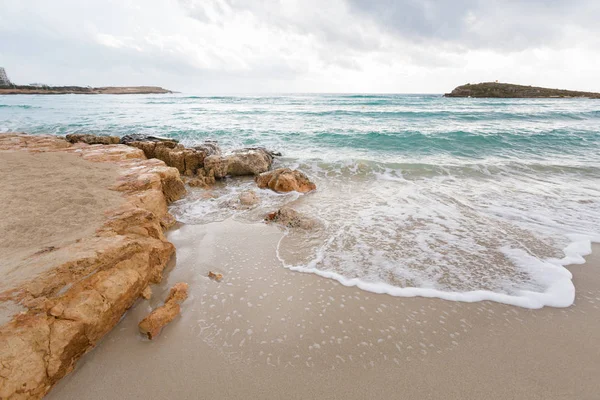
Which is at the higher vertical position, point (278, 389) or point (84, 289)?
point (84, 289)

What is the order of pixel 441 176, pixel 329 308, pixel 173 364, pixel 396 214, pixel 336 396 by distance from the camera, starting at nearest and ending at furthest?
pixel 336 396
pixel 173 364
pixel 329 308
pixel 396 214
pixel 441 176

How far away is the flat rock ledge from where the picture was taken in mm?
1809

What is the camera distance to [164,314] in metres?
2.54

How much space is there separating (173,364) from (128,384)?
320 mm

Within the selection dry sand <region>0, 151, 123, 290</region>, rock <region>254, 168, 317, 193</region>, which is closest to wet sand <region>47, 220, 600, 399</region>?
dry sand <region>0, 151, 123, 290</region>

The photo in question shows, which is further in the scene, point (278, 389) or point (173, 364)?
point (173, 364)

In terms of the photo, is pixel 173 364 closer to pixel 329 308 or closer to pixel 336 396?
pixel 336 396

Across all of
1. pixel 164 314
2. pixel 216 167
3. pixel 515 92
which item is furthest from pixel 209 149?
pixel 515 92

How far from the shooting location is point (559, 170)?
8.33 metres

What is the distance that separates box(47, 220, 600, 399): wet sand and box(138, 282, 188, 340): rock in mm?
72

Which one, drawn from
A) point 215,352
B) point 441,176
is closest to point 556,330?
point 215,352

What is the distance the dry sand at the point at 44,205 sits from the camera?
2.56 m

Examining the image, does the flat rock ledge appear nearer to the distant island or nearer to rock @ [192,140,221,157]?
rock @ [192,140,221,157]

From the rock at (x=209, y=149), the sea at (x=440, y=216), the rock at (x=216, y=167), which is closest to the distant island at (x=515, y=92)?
the sea at (x=440, y=216)
